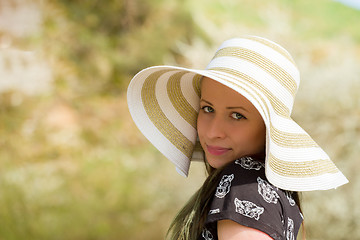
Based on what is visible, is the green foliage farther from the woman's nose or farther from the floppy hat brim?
the woman's nose

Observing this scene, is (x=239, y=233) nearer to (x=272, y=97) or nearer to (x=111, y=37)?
(x=272, y=97)

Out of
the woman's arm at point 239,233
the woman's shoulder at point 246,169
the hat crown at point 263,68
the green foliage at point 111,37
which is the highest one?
the green foliage at point 111,37

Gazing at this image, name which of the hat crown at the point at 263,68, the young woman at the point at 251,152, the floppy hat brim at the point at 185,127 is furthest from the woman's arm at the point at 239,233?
the hat crown at the point at 263,68

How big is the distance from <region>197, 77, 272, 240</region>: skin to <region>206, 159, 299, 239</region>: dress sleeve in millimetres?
107

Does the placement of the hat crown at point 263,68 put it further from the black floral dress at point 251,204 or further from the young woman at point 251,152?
the black floral dress at point 251,204

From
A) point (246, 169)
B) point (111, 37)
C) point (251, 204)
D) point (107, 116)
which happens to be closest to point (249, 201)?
point (251, 204)

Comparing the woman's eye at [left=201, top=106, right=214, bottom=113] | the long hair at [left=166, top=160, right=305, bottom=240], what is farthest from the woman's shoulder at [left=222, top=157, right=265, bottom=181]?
the woman's eye at [left=201, top=106, right=214, bottom=113]

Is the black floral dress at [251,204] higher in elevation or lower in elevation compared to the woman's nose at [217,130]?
lower

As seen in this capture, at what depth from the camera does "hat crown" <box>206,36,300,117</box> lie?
4.58 ft

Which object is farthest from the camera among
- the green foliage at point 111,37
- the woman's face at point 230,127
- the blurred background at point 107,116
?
the green foliage at point 111,37

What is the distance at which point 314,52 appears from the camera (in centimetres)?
489

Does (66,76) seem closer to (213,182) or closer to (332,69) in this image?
(332,69)

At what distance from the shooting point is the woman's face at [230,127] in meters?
1.41

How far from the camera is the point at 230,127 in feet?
4.68
